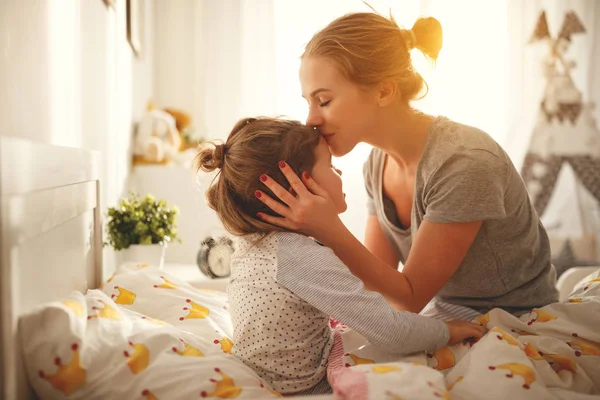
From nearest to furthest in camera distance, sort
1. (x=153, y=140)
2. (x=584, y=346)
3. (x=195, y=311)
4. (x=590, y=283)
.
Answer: (x=584, y=346) < (x=195, y=311) < (x=590, y=283) < (x=153, y=140)

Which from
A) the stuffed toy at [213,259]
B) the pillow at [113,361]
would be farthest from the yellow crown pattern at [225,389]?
the stuffed toy at [213,259]

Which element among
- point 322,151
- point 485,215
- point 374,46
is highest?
point 374,46

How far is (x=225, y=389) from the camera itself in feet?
2.74

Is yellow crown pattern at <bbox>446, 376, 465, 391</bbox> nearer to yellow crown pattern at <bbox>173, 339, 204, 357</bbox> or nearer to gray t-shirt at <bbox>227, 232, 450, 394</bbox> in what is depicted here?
gray t-shirt at <bbox>227, 232, 450, 394</bbox>

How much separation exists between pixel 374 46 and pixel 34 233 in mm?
880

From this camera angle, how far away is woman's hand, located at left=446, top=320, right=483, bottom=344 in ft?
3.53

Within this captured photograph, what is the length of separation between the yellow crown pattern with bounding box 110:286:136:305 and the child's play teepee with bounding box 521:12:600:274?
2.52 metres

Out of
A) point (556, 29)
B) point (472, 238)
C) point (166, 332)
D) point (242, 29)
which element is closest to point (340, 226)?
point (472, 238)

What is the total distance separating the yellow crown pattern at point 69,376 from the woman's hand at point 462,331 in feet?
2.15

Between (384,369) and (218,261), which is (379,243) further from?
(384,369)

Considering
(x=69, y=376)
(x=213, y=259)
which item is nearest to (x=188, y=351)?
(x=69, y=376)

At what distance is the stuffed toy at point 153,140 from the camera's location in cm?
267

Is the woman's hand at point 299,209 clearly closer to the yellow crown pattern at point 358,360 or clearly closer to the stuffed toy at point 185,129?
the yellow crown pattern at point 358,360

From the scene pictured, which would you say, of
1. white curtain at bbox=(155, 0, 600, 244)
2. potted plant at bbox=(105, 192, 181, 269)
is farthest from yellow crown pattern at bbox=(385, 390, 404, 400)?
white curtain at bbox=(155, 0, 600, 244)
